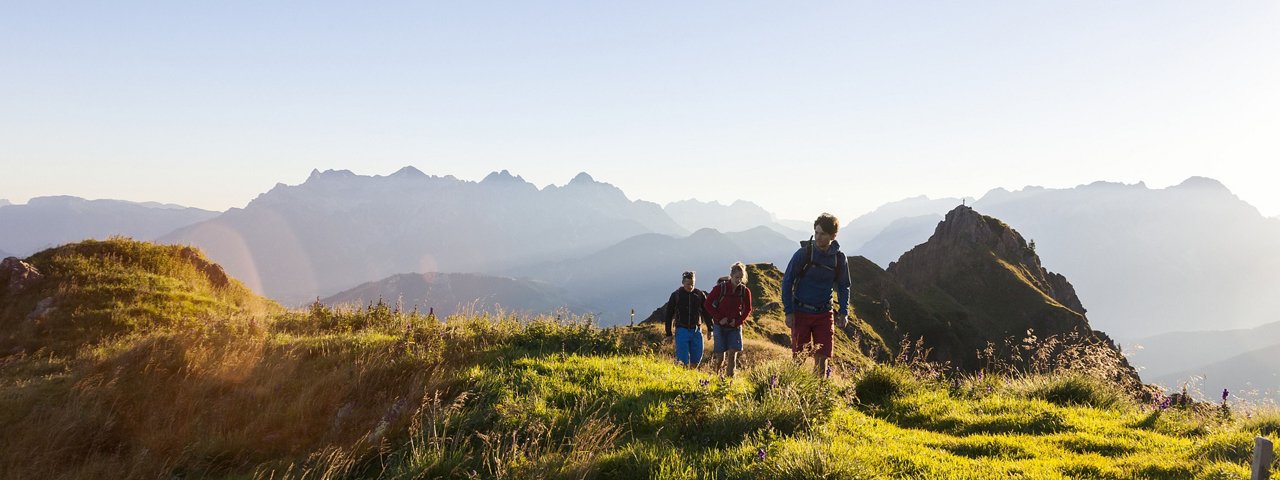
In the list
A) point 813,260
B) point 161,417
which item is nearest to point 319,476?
point 161,417

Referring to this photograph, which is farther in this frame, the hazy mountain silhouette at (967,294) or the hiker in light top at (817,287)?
the hazy mountain silhouette at (967,294)

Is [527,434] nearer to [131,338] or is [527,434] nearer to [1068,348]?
[1068,348]

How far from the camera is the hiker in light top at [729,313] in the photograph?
11406mm

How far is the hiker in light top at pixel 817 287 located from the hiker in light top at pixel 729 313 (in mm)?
2017

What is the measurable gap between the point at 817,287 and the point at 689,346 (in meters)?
4.10

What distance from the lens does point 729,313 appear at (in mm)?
11445

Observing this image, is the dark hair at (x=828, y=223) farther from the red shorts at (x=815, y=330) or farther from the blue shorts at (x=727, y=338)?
the blue shorts at (x=727, y=338)

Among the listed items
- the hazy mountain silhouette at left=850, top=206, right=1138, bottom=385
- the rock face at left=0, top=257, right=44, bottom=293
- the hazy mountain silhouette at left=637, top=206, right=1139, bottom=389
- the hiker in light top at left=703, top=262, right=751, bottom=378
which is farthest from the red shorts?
the hazy mountain silhouette at left=850, top=206, right=1138, bottom=385

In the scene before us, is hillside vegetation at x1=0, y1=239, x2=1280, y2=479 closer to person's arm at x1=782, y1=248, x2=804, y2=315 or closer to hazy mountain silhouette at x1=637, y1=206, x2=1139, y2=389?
person's arm at x1=782, y1=248, x2=804, y2=315

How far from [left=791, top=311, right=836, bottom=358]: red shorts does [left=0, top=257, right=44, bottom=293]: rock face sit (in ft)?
57.6

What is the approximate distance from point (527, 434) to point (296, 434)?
328cm

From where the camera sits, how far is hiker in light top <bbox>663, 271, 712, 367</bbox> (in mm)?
12094

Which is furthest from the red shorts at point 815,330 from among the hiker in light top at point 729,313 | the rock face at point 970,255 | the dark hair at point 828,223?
the rock face at point 970,255

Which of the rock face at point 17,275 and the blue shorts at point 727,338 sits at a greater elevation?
the rock face at point 17,275
